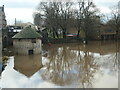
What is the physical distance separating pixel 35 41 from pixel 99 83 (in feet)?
43.0

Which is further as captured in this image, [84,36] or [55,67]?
[84,36]

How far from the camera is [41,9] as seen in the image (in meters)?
36.0

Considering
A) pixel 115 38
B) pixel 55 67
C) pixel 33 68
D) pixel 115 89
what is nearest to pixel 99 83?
pixel 115 89

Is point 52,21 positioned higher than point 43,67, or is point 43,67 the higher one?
point 52,21

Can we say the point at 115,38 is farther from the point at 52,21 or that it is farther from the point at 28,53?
the point at 28,53

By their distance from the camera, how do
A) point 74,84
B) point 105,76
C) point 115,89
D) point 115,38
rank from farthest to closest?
point 115,38
point 105,76
point 74,84
point 115,89

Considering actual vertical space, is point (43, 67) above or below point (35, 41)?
below

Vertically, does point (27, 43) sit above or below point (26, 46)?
above

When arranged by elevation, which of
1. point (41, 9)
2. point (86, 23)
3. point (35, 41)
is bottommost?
point (35, 41)

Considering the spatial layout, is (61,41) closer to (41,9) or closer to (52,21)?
(52,21)

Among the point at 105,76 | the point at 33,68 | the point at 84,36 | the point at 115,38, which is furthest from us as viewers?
the point at 115,38

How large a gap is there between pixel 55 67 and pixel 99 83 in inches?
217

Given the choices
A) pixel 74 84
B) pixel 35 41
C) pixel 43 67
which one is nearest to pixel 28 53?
pixel 35 41

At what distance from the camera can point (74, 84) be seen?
10.5 metres
